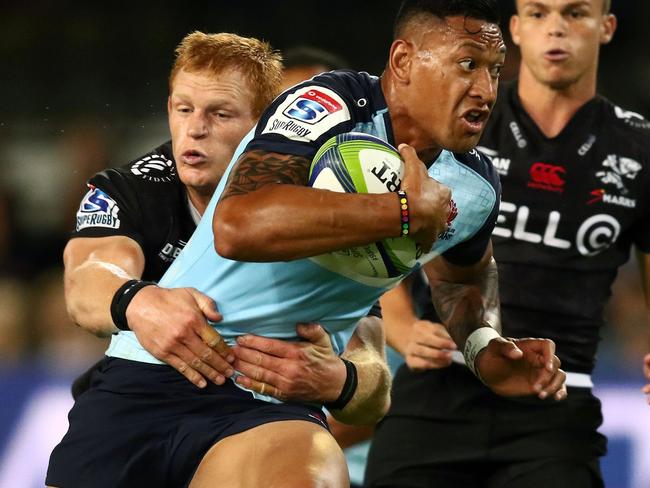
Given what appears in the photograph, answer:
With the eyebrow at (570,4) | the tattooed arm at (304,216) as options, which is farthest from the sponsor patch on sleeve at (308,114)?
the eyebrow at (570,4)

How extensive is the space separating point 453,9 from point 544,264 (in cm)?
160

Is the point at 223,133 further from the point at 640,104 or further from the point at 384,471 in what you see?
the point at 640,104

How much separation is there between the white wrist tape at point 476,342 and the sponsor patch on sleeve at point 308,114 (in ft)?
3.05

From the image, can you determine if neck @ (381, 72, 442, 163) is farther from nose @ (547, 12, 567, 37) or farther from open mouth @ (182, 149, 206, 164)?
nose @ (547, 12, 567, 37)

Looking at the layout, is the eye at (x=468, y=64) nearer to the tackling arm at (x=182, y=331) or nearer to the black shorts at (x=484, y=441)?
the tackling arm at (x=182, y=331)

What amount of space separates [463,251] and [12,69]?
6.13m

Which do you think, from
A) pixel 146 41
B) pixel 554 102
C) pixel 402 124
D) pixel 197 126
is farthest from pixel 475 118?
pixel 146 41

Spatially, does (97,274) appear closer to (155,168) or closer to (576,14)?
(155,168)

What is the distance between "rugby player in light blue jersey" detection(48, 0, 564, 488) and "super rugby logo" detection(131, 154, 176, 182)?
0.59m

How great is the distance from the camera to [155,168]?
12.9 feet

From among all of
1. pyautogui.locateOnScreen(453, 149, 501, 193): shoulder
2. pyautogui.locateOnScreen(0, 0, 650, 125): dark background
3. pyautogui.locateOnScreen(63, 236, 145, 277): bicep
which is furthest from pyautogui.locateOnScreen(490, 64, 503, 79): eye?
pyautogui.locateOnScreen(0, 0, 650, 125): dark background

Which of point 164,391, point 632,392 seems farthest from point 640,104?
point 164,391

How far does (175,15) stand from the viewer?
922 cm

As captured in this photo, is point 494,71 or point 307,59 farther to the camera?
point 307,59
